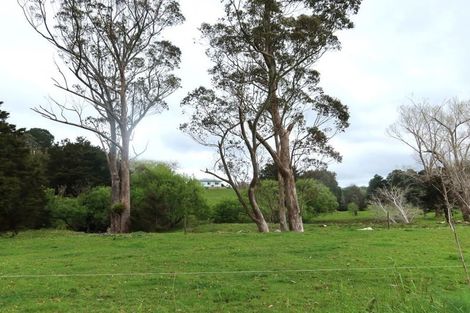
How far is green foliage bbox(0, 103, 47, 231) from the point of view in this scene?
2098cm

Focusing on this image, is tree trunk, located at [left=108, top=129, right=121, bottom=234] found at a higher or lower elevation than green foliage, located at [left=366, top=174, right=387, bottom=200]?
lower

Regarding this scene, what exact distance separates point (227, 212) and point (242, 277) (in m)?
35.7

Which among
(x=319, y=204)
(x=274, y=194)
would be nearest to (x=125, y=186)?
(x=274, y=194)

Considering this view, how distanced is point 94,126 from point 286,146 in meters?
11.1

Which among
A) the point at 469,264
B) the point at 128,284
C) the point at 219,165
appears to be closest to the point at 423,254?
the point at 469,264

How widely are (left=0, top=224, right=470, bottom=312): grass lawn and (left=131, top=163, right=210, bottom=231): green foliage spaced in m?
20.0

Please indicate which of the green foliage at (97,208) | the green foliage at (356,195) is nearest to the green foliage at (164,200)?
the green foliage at (97,208)

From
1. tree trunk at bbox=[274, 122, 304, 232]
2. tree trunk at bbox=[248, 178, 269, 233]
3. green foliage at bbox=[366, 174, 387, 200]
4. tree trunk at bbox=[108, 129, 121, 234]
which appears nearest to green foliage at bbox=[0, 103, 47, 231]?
tree trunk at bbox=[108, 129, 121, 234]

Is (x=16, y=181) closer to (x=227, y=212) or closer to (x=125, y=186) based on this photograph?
(x=125, y=186)

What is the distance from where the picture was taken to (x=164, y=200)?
116ft

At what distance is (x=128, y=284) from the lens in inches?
326

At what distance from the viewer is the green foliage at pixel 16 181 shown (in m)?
21.0

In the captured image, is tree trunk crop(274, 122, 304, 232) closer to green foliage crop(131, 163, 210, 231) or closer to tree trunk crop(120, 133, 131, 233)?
tree trunk crop(120, 133, 131, 233)

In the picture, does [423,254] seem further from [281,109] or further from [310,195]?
[310,195]
